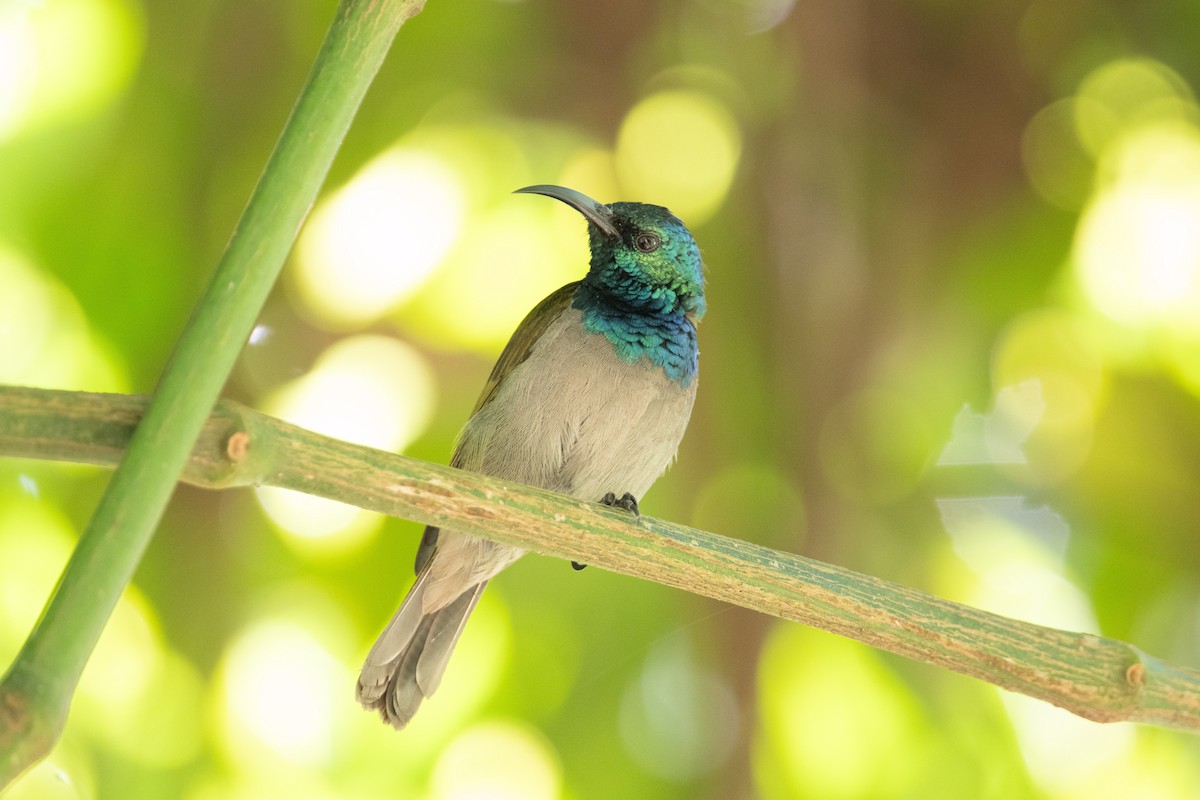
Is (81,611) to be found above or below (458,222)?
below

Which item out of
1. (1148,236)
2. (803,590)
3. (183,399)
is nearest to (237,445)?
(183,399)

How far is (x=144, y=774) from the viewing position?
9.55 ft

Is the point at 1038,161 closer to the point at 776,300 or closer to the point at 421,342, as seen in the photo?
the point at 776,300

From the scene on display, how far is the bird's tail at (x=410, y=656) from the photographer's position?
2486mm

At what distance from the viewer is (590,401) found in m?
2.65

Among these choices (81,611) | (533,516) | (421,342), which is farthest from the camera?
(421,342)

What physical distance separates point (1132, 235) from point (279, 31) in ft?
8.72

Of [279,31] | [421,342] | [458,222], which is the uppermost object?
[279,31]

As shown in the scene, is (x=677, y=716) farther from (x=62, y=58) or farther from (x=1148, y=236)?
(x=62, y=58)

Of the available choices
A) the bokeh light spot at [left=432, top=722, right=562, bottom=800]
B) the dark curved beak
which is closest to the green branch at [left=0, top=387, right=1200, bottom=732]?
the dark curved beak

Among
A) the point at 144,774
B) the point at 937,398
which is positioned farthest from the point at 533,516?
the point at 937,398

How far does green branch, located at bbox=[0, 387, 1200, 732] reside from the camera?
1277 mm

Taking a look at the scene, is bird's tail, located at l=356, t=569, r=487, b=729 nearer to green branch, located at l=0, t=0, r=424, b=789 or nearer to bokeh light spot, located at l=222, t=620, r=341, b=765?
bokeh light spot, located at l=222, t=620, r=341, b=765

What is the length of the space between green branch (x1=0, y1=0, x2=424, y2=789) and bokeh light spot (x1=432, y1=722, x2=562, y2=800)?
93.5 inches
